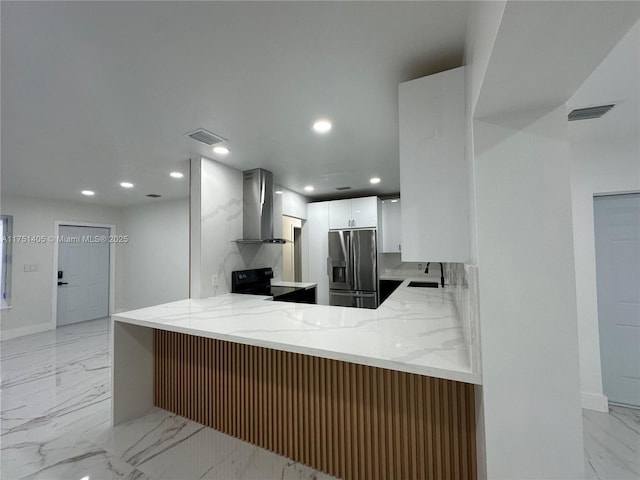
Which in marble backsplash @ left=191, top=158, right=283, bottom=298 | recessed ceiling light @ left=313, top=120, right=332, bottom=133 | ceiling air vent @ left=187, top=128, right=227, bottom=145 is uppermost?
recessed ceiling light @ left=313, top=120, right=332, bottom=133

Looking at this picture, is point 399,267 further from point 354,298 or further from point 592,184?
point 592,184

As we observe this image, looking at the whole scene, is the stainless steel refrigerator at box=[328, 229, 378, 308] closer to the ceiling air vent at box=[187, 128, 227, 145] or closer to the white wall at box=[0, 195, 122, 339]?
the ceiling air vent at box=[187, 128, 227, 145]

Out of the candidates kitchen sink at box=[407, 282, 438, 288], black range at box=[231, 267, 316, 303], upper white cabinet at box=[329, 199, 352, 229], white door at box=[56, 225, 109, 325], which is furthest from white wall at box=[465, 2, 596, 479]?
white door at box=[56, 225, 109, 325]

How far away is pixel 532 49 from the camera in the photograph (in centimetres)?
56

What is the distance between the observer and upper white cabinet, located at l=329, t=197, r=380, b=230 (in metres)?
4.11

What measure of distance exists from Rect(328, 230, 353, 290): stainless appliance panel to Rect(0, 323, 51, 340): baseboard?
4.79 metres

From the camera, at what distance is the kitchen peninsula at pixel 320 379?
4.11ft

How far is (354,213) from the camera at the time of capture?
420 cm

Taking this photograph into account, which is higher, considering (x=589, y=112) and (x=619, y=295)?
(x=589, y=112)

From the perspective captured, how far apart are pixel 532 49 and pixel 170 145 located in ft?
8.09

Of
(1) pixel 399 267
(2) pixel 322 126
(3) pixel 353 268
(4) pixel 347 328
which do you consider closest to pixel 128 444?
(4) pixel 347 328

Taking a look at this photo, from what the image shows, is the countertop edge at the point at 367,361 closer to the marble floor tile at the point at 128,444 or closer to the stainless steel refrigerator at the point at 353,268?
the marble floor tile at the point at 128,444

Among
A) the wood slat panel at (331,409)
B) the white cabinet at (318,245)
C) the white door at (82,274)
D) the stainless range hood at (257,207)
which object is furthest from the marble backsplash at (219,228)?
the white door at (82,274)

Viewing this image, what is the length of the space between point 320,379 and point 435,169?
1.35 metres
